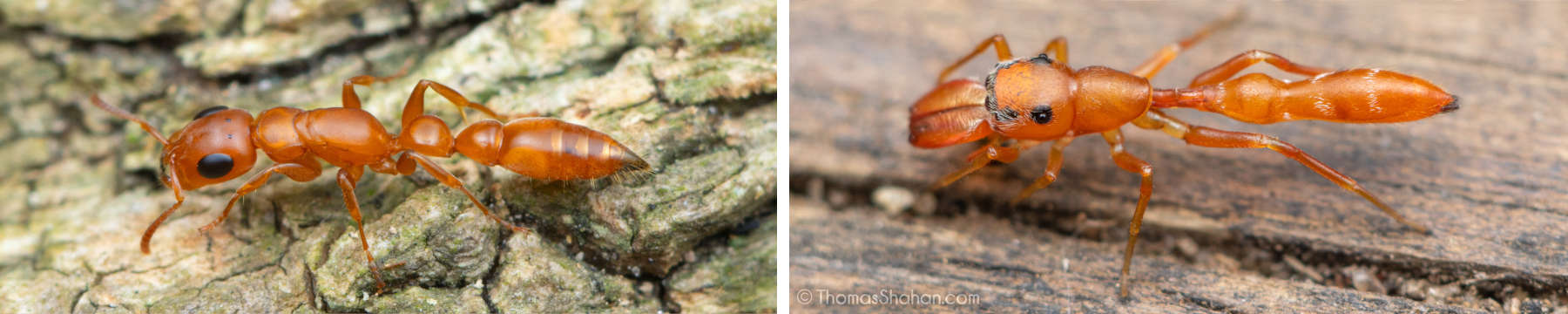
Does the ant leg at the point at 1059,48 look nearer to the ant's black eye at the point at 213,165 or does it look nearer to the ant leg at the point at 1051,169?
the ant leg at the point at 1051,169

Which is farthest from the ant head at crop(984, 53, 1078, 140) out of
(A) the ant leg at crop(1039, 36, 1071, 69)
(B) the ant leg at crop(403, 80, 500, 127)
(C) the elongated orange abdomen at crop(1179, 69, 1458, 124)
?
(B) the ant leg at crop(403, 80, 500, 127)

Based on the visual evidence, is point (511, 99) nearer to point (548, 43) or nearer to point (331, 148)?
point (548, 43)

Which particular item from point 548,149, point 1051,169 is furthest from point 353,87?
point 1051,169

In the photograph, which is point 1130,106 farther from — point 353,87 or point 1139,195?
point 353,87

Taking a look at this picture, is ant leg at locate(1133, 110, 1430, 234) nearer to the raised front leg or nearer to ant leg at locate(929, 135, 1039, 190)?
ant leg at locate(929, 135, 1039, 190)

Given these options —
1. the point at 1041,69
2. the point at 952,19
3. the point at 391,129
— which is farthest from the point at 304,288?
the point at 952,19

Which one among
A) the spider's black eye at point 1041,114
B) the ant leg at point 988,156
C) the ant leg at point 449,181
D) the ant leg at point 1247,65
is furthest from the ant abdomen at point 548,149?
the ant leg at point 1247,65

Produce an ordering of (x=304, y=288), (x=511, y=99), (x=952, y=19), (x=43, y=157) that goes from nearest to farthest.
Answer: (x=304, y=288) < (x=511, y=99) < (x=43, y=157) < (x=952, y=19)
